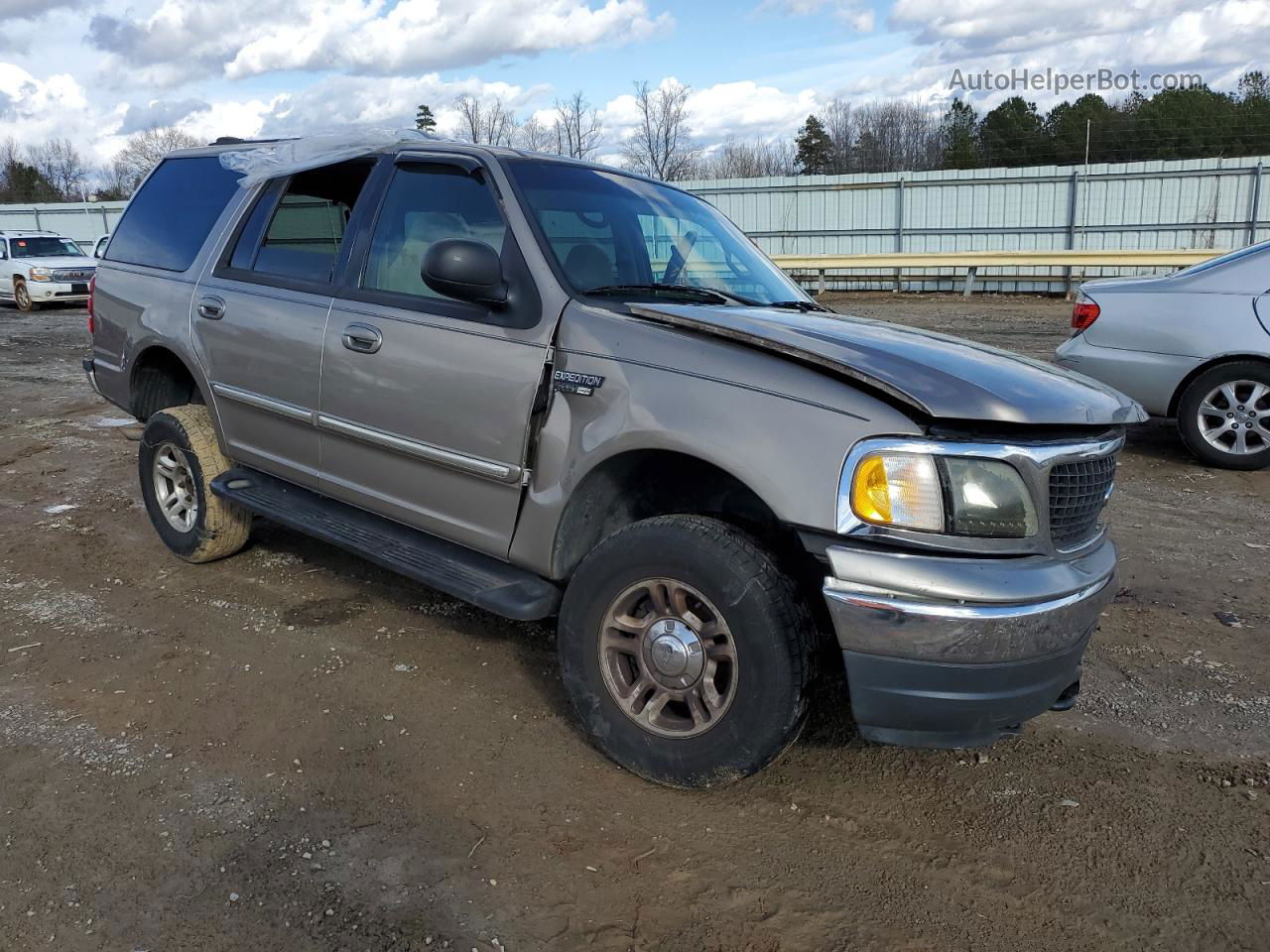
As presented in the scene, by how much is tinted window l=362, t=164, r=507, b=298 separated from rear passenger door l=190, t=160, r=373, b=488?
0.71ft

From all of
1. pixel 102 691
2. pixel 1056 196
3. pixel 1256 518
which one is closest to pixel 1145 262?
pixel 1056 196

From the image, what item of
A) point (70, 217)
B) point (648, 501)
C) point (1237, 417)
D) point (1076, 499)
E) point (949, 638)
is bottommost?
point (1237, 417)

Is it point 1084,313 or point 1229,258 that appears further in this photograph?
point 1084,313

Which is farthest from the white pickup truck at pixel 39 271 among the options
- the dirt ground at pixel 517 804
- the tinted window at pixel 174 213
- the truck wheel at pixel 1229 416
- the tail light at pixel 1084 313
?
the truck wheel at pixel 1229 416

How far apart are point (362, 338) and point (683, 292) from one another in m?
1.23

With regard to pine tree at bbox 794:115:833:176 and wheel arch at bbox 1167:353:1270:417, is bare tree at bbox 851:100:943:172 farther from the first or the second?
wheel arch at bbox 1167:353:1270:417

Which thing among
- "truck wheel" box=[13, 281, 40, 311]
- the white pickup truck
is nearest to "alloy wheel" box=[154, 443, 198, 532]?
the white pickup truck

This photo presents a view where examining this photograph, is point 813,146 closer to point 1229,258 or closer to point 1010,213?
point 1010,213

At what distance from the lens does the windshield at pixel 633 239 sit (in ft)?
11.5

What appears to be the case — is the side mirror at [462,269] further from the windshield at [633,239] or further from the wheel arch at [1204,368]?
the wheel arch at [1204,368]

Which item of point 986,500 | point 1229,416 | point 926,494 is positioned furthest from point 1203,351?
point 926,494

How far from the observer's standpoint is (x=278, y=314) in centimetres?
412

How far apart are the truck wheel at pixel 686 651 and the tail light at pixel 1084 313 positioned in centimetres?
528

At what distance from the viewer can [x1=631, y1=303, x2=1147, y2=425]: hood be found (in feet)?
8.52
